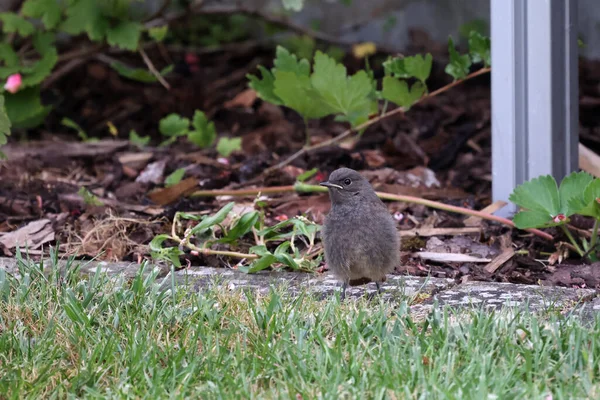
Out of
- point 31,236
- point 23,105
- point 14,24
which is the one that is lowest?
point 31,236

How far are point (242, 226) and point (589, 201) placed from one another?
5.01 feet

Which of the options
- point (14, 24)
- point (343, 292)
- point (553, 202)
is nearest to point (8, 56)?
point (14, 24)

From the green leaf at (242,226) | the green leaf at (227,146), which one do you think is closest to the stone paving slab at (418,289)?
the green leaf at (242,226)

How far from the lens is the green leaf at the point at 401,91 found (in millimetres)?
4914

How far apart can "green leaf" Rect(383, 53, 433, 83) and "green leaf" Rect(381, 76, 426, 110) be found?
0.05 meters

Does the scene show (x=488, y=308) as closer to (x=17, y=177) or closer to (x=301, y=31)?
(x=17, y=177)

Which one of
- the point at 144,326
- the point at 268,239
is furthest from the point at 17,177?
the point at 144,326

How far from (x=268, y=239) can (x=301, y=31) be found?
358 cm

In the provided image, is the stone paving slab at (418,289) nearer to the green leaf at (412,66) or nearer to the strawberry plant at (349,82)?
the strawberry plant at (349,82)

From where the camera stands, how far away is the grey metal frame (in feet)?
14.1

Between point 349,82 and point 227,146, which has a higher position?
point 349,82

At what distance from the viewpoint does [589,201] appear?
383 centimetres

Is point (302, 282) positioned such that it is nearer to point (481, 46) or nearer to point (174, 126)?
point (481, 46)

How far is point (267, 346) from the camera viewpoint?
2881 mm
